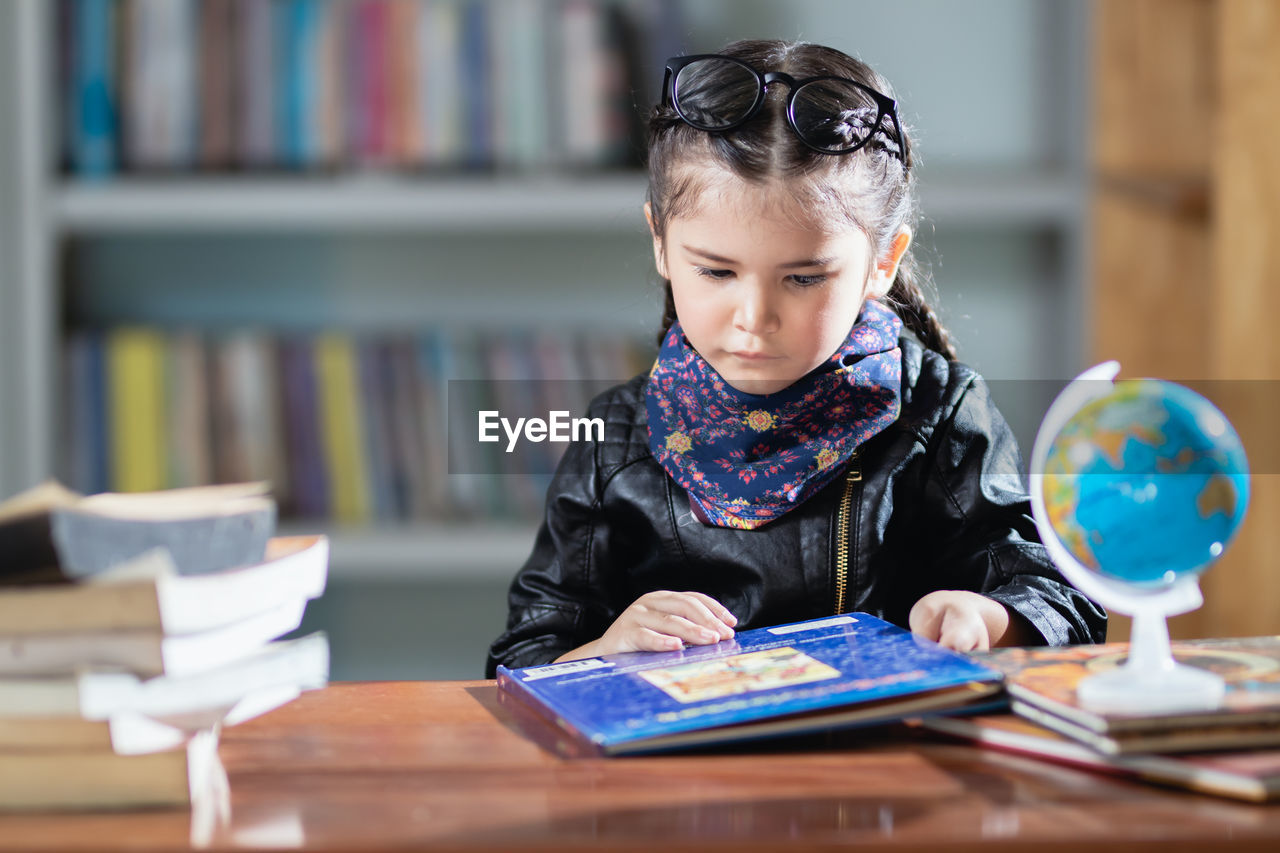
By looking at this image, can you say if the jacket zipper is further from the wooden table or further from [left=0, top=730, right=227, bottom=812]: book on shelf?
[left=0, top=730, right=227, bottom=812]: book on shelf

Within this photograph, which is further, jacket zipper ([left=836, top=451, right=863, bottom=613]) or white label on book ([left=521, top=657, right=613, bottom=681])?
jacket zipper ([left=836, top=451, right=863, bottom=613])

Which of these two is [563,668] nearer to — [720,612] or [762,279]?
[720,612]

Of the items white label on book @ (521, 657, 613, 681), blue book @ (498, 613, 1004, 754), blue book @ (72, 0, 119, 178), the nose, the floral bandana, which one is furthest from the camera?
blue book @ (72, 0, 119, 178)

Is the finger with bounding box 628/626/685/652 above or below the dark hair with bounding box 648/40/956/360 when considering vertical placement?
below

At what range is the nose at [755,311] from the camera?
950 millimetres

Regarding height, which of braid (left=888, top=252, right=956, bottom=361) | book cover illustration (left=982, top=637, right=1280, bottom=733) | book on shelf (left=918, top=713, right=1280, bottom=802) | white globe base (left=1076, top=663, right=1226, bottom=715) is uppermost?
braid (left=888, top=252, right=956, bottom=361)

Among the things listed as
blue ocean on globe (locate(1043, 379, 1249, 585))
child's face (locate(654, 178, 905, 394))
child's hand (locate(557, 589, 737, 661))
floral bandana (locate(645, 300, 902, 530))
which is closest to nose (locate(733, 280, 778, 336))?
child's face (locate(654, 178, 905, 394))

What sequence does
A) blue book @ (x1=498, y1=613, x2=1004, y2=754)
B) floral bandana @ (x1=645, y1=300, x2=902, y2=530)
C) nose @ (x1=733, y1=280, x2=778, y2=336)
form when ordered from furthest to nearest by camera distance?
floral bandana @ (x1=645, y1=300, x2=902, y2=530) → nose @ (x1=733, y1=280, x2=778, y2=336) → blue book @ (x1=498, y1=613, x2=1004, y2=754)

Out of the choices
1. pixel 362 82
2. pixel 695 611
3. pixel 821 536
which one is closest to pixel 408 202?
pixel 362 82

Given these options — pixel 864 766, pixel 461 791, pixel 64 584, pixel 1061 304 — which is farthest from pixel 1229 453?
pixel 1061 304

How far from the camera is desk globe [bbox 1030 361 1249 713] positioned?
0.66 m

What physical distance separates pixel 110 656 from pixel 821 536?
1.97 ft

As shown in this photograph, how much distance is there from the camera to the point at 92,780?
617mm

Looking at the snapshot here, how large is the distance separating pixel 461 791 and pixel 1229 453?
0.42 metres
